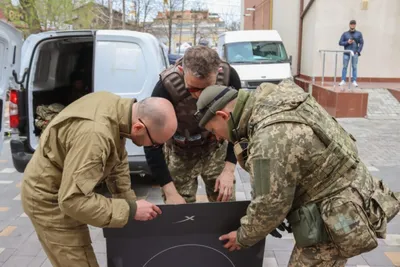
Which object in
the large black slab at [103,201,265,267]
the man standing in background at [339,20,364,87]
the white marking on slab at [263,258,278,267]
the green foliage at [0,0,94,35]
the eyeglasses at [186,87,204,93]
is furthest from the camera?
the green foliage at [0,0,94,35]

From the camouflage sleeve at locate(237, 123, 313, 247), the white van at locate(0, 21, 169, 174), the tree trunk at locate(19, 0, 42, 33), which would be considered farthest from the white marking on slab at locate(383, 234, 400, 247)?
the tree trunk at locate(19, 0, 42, 33)

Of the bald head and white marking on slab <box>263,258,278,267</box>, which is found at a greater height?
the bald head

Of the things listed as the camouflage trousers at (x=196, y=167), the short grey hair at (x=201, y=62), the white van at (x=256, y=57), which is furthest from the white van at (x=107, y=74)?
the white van at (x=256, y=57)

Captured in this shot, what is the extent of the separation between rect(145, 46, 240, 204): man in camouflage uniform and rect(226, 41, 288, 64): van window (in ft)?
28.3

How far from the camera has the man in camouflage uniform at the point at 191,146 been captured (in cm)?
226

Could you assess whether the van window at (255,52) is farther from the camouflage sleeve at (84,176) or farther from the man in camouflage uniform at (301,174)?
the camouflage sleeve at (84,176)

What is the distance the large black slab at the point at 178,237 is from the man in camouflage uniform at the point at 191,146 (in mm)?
549

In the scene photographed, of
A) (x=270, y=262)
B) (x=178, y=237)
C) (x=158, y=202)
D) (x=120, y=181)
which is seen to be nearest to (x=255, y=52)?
(x=158, y=202)

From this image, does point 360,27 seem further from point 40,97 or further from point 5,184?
point 5,184

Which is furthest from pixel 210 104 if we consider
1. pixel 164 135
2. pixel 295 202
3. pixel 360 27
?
pixel 360 27

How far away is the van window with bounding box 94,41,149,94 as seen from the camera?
4.18 meters

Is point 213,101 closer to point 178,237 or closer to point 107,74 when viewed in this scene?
point 178,237

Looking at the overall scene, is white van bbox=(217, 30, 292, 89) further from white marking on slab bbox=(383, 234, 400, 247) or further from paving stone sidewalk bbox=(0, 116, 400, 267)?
white marking on slab bbox=(383, 234, 400, 247)

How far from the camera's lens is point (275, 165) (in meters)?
1.52
